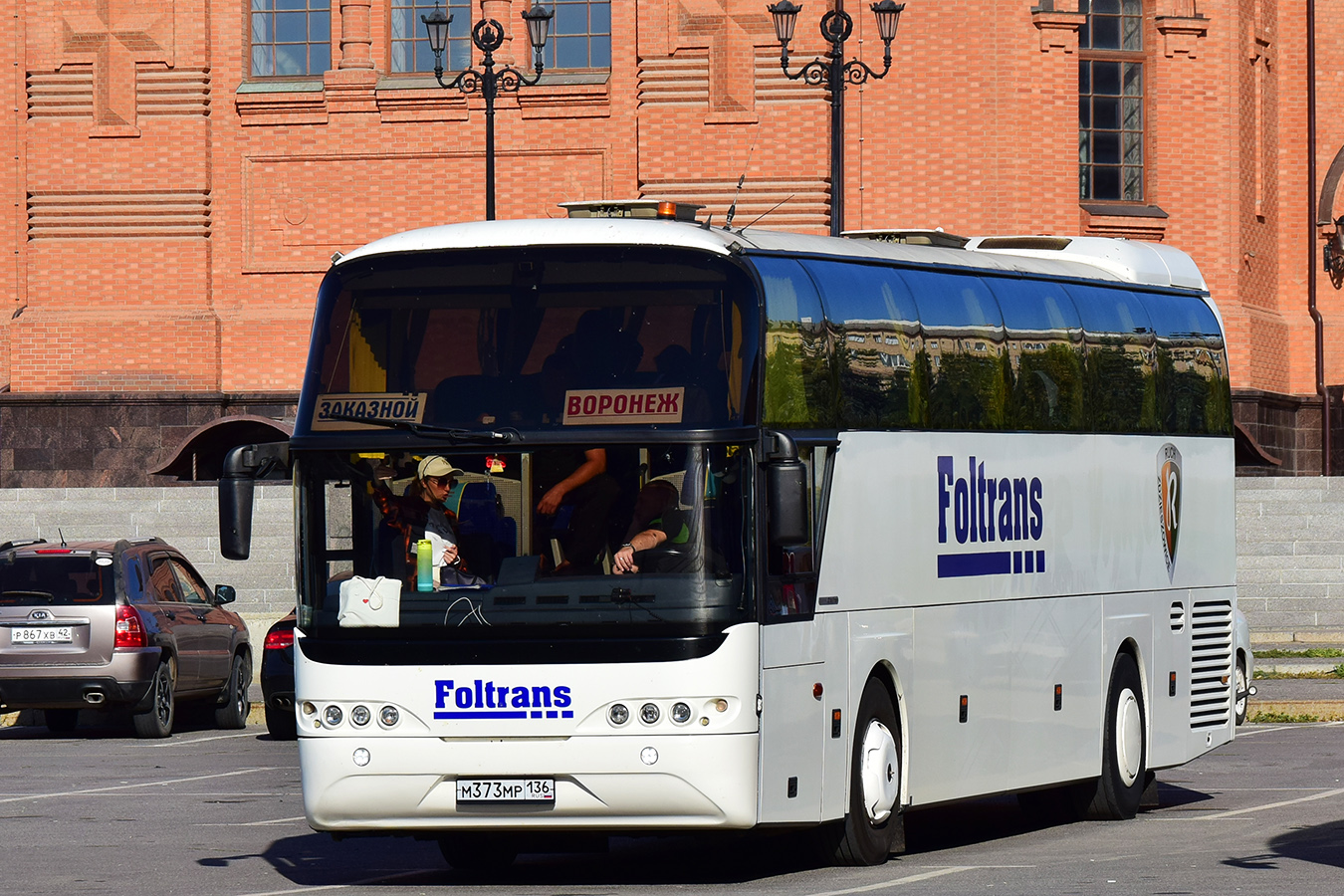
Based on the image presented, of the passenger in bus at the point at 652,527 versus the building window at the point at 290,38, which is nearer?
the passenger in bus at the point at 652,527

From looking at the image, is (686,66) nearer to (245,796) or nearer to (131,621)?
(131,621)

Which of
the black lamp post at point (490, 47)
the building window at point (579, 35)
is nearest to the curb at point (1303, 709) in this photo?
the black lamp post at point (490, 47)

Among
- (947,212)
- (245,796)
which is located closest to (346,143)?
(947,212)

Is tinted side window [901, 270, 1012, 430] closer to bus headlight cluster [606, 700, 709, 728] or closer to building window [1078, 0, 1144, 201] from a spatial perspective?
bus headlight cluster [606, 700, 709, 728]

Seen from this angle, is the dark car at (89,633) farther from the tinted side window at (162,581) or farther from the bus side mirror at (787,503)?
the bus side mirror at (787,503)

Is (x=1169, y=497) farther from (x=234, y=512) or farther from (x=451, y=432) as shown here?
(x=234, y=512)

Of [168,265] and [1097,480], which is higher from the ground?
[168,265]

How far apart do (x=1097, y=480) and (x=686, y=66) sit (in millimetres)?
27019

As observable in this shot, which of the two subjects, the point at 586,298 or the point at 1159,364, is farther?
the point at 1159,364

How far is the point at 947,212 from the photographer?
39.7 m

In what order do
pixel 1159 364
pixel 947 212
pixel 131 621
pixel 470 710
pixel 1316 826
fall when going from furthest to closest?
pixel 947 212
pixel 131 621
pixel 1159 364
pixel 1316 826
pixel 470 710

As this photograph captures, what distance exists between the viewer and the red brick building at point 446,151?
131 feet

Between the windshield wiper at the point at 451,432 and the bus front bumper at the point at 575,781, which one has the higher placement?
the windshield wiper at the point at 451,432

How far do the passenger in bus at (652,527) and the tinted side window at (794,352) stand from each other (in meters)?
0.61
